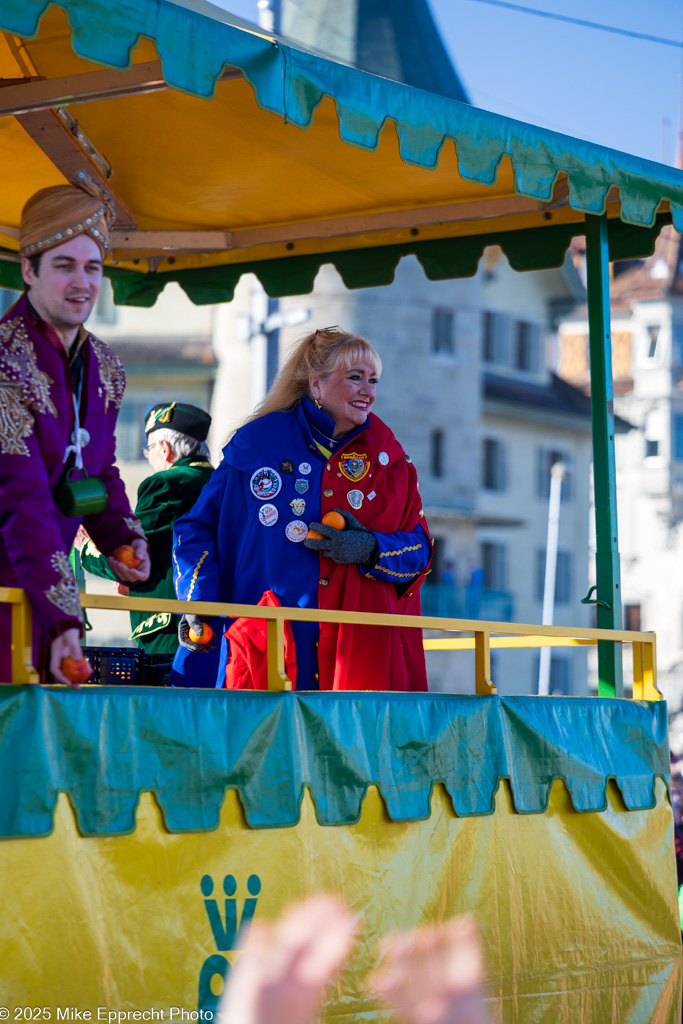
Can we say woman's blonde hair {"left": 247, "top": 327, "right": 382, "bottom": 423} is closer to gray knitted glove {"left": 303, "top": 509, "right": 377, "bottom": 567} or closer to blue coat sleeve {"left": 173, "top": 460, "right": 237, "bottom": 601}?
blue coat sleeve {"left": 173, "top": 460, "right": 237, "bottom": 601}

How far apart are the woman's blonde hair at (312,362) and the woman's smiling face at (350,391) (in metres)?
0.02

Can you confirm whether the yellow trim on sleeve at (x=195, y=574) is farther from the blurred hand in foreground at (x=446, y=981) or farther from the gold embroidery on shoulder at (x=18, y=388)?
the blurred hand in foreground at (x=446, y=981)

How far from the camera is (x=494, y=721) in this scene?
498cm

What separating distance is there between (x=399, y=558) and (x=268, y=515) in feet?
1.75

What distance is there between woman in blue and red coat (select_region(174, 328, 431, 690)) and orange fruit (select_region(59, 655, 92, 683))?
129 centimetres

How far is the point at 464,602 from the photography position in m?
41.6

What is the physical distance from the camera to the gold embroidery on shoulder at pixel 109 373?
407cm

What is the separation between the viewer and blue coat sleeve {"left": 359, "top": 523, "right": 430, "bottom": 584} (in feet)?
16.0

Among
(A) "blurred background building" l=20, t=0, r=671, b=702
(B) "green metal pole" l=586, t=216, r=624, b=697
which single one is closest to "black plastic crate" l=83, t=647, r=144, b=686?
(B) "green metal pole" l=586, t=216, r=624, b=697

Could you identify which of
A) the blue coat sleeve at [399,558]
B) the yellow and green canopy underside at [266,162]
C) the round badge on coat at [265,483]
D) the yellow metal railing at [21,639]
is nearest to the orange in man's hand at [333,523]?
the blue coat sleeve at [399,558]

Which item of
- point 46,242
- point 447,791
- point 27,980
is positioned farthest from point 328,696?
point 46,242

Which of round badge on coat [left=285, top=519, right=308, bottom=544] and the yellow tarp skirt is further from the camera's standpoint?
round badge on coat [left=285, top=519, right=308, bottom=544]

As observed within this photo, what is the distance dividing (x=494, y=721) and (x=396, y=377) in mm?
35935

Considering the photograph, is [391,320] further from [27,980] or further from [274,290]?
[27,980]
